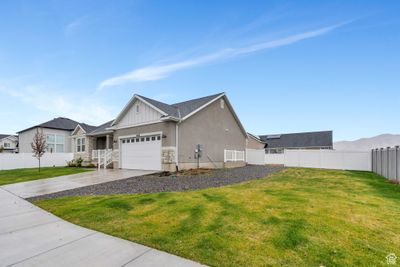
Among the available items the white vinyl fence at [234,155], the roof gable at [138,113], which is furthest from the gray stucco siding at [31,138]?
the white vinyl fence at [234,155]

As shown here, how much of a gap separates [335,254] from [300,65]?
14755 mm

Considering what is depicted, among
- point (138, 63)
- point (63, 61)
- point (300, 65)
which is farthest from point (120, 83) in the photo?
point (300, 65)

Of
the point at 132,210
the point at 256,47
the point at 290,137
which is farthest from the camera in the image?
the point at 290,137

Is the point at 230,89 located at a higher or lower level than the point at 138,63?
lower

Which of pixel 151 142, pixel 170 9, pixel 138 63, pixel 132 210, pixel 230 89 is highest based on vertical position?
pixel 170 9

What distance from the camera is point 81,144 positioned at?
2398 cm

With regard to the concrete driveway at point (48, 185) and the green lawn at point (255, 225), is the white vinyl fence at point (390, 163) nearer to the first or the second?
the green lawn at point (255, 225)

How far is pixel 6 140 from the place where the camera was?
45250mm

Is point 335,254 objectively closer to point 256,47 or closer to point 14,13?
point 256,47

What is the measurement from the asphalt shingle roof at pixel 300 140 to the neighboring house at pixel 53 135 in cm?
3331

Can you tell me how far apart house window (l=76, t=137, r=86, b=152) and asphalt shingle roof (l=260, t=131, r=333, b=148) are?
99.2 feet

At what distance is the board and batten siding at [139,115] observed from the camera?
51.1 feet

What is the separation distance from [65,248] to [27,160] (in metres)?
26.7

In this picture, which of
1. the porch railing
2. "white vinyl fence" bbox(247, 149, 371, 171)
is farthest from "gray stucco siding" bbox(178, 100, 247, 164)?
the porch railing
